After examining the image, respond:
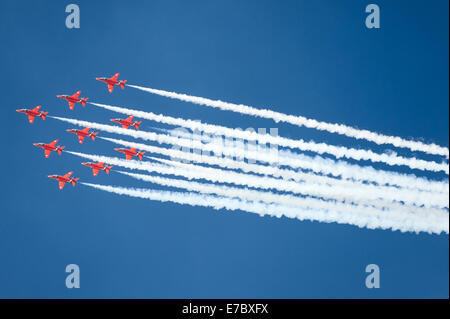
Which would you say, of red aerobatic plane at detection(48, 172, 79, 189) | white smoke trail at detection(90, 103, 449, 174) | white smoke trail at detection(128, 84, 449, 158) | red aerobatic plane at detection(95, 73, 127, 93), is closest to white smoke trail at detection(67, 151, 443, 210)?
white smoke trail at detection(90, 103, 449, 174)

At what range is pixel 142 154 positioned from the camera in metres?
51.2

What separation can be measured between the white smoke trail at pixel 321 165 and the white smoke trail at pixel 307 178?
0.46 metres

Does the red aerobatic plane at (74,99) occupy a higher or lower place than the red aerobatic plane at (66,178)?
higher

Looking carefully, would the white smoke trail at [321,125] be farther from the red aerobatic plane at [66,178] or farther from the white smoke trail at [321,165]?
the red aerobatic plane at [66,178]

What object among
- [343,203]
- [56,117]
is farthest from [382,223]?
[56,117]

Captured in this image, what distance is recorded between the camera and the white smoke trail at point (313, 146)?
45.0m

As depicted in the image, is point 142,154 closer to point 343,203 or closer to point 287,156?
point 287,156

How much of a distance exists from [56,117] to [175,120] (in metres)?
10.1

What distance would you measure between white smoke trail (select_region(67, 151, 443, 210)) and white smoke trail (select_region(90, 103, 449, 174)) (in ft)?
9.97

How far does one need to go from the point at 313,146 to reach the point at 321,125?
171cm

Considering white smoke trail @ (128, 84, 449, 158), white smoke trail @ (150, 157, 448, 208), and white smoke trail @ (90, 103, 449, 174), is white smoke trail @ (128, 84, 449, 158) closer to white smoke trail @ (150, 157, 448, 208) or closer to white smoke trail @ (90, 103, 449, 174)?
white smoke trail @ (90, 103, 449, 174)

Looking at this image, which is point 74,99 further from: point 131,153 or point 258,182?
point 258,182

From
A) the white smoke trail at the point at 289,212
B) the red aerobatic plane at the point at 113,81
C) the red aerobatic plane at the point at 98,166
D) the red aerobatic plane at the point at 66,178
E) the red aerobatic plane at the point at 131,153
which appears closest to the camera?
the white smoke trail at the point at 289,212

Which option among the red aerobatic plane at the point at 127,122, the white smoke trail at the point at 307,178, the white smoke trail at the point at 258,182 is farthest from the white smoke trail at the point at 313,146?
the red aerobatic plane at the point at 127,122
